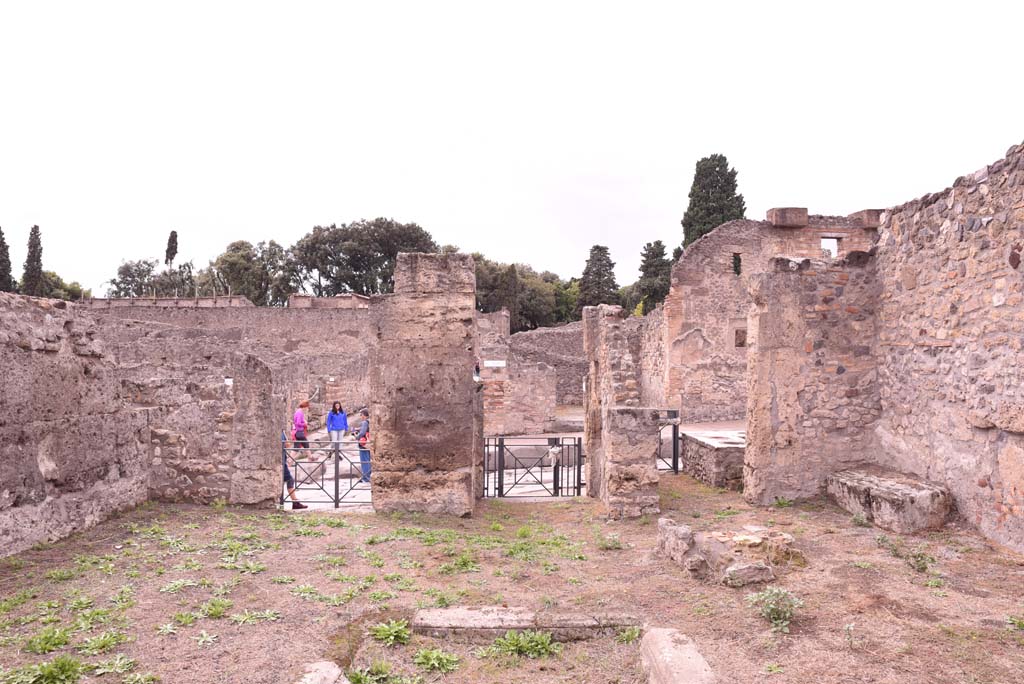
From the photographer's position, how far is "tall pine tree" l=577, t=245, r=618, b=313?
51344 mm

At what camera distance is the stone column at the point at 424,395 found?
27.7 feet

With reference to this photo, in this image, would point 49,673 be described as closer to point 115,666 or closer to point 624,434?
point 115,666

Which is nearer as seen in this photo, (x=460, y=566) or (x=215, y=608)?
(x=215, y=608)

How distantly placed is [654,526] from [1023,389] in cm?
400

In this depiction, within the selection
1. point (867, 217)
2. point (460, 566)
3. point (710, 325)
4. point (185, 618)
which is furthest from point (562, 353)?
point (185, 618)

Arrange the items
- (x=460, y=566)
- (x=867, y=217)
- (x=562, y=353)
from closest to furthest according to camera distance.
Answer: (x=460, y=566), (x=867, y=217), (x=562, y=353)

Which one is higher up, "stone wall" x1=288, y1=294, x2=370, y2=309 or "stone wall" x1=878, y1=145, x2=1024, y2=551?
"stone wall" x1=288, y1=294, x2=370, y2=309

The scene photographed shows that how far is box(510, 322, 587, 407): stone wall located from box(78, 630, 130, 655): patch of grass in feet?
72.0

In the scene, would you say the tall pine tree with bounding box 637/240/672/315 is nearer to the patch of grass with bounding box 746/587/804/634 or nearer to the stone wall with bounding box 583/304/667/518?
the stone wall with bounding box 583/304/667/518

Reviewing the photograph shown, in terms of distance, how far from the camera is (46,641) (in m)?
3.98

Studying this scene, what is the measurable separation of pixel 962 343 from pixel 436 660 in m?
6.30

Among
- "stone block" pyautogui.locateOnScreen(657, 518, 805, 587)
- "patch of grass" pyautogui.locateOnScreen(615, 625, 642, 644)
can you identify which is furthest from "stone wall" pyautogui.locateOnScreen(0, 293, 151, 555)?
"stone block" pyautogui.locateOnScreen(657, 518, 805, 587)

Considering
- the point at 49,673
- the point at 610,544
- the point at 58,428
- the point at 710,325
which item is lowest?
the point at 610,544

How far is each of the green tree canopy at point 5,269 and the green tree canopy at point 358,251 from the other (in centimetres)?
1962
